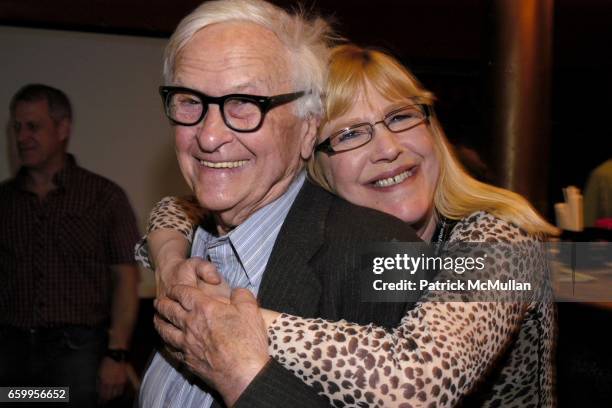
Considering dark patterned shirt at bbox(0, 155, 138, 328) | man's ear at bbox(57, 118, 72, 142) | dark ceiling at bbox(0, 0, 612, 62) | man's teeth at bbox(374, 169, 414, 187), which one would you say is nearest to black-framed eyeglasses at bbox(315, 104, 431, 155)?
man's teeth at bbox(374, 169, 414, 187)

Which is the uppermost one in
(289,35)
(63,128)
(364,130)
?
(63,128)

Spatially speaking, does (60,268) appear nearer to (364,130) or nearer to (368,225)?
(364,130)

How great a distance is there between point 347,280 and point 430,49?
6.47m

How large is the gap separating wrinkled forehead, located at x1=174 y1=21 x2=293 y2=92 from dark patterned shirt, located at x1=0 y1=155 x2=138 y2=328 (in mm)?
1845

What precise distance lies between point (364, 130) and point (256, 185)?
474 mm

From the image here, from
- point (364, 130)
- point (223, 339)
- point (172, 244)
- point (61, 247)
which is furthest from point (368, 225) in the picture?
point (61, 247)

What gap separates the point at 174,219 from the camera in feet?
5.86

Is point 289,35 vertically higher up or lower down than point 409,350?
higher up

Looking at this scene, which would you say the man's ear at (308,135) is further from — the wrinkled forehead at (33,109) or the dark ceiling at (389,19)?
the dark ceiling at (389,19)

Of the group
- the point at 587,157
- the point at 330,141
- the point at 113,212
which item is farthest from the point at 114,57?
the point at 587,157

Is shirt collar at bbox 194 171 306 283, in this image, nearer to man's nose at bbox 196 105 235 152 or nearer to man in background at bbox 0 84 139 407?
man's nose at bbox 196 105 235 152

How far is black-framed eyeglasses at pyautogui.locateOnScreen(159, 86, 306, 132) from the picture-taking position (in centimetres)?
124

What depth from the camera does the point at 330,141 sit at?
1653 mm

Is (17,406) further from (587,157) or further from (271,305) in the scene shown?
(587,157)
